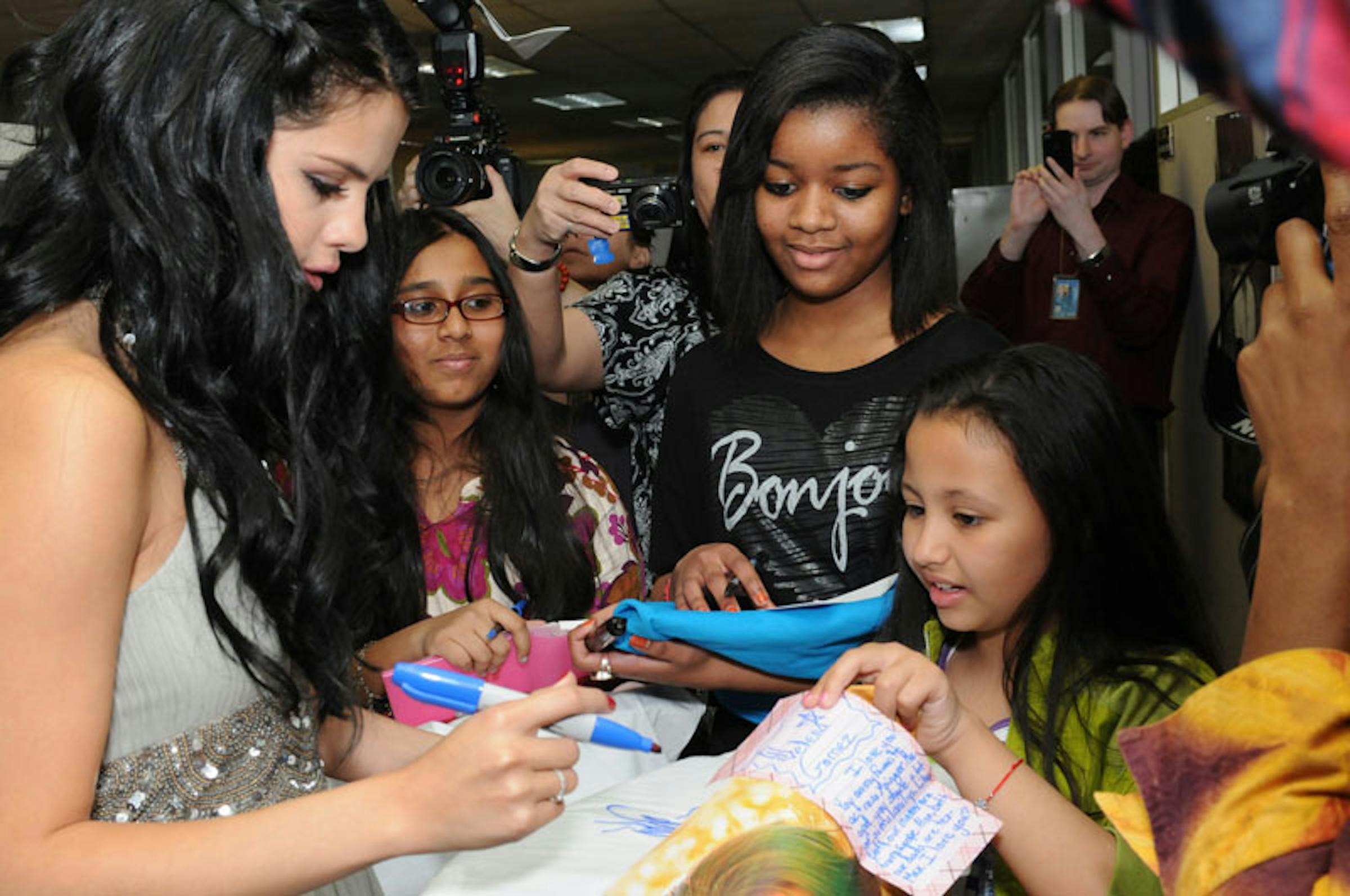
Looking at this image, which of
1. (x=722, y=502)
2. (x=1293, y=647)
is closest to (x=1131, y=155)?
(x=722, y=502)

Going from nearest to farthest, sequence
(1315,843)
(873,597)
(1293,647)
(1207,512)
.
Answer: (1315,843)
(1293,647)
(873,597)
(1207,512)

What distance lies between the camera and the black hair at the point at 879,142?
1.62 m

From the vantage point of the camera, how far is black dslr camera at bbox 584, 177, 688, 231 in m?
1.98

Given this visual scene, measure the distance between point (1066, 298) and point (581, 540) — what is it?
2.07 m

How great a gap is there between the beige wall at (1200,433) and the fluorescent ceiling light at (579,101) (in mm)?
8803

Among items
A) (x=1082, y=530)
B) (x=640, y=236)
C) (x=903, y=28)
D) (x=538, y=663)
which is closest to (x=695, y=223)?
(x=640, y=236)

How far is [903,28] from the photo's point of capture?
945 cm

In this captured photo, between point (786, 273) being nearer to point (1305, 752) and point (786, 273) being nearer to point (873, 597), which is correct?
point (873, 597)

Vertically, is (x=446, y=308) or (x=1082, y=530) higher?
(x=446, y=308)

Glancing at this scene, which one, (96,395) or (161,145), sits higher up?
(161,145)

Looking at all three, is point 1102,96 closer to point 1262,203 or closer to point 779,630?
point 1262,203

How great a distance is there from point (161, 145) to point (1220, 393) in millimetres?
1257

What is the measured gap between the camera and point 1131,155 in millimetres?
4250

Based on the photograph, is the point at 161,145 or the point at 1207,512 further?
the point at 1207,512
